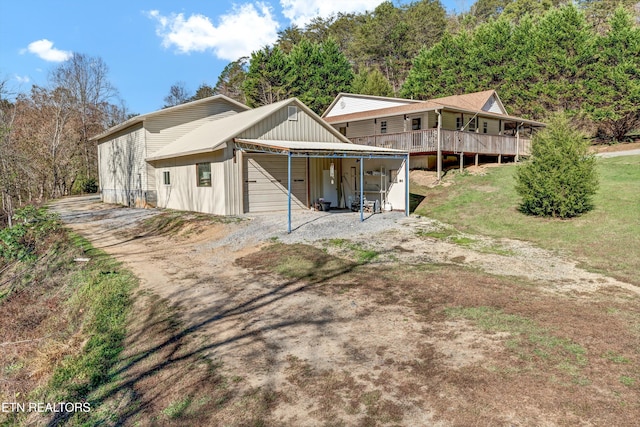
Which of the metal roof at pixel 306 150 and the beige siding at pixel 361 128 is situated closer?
the metal roof at pixel 306 150

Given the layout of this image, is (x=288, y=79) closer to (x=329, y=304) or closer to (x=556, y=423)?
(x=329, y=304)

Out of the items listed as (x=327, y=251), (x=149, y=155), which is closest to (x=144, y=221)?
(x=149, y=155)

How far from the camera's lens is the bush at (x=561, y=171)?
13055mm

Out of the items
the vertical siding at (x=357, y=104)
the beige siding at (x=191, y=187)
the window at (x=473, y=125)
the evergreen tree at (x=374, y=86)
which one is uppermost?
the evergreen tree at (x=374, y=86)

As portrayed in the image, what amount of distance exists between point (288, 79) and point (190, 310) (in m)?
35.4

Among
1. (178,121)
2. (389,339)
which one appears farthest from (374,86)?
(389,339)

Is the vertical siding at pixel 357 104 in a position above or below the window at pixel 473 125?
above

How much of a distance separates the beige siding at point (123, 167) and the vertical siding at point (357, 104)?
14.8 metres

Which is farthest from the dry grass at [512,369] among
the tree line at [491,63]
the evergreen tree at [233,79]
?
the evergreen tree at [233,79]

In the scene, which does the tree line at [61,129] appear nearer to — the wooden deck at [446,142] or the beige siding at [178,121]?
the beige siding at [178,121]

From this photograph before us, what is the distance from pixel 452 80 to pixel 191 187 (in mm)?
28592

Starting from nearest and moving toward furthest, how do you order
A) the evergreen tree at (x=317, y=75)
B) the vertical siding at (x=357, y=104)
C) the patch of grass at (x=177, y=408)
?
the patch of grass at (x=177, y=408) → the vertical siding at (x=357, y=104) → the evergreen tree at (x=317, y=75)

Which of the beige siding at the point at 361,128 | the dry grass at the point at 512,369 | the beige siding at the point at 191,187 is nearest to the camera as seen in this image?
the dry grass at the point at 512,369

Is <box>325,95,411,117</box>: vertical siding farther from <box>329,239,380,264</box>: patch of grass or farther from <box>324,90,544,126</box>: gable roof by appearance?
<box>329,239,380,264</box>: patch of grass
